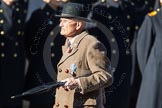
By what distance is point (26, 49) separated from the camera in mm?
7668

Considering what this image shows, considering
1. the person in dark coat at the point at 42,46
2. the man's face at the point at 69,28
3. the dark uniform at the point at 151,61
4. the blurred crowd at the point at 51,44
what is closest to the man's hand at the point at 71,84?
the man's face at the point at 69,28

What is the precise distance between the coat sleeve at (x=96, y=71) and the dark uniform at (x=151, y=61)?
186 cm

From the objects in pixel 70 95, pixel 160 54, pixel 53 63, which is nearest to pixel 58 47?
pixel 53 63

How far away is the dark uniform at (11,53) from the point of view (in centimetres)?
744

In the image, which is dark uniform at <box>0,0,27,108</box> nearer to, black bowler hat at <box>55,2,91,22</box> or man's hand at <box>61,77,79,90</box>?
black bowler hat at <box>55,2,91,22</box>

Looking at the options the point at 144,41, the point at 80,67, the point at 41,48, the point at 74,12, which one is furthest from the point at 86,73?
the point at 41,48

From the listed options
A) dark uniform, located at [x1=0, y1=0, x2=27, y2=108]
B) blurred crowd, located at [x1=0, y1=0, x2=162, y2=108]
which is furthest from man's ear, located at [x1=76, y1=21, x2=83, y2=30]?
dark uniform, located at [x1=0, y1=0, x2=27, y2=108]

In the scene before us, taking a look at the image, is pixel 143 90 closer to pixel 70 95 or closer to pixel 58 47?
pixel 58 47

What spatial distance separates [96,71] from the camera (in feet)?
15.9

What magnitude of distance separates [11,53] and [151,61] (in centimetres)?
161

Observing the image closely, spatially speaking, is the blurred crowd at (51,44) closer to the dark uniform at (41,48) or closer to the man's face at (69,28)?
the dark uniform at (41,48)

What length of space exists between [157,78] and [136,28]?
135 centimetres

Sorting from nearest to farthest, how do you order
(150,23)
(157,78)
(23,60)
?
(157,78)
(150,23)
(23,60)

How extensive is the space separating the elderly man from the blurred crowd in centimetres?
208
